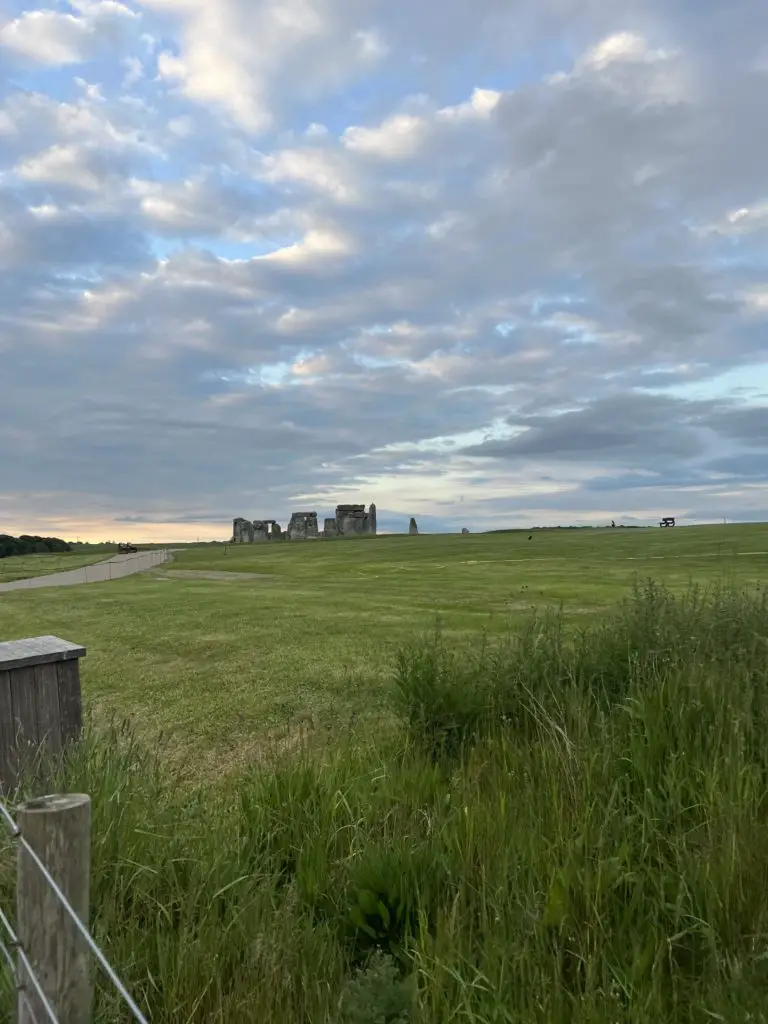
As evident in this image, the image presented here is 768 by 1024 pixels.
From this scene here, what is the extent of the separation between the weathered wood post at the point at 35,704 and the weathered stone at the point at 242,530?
96.5m

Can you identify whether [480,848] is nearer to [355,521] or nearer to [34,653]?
[34,653]

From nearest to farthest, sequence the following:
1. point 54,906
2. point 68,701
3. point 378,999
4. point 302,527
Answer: point 54,906
point 378,999
point 68,701
point 302,527

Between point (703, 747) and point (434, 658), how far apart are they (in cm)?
249

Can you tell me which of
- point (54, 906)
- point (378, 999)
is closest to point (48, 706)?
point (54, 906)

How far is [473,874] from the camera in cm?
370

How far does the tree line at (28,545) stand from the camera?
7363 centimetres

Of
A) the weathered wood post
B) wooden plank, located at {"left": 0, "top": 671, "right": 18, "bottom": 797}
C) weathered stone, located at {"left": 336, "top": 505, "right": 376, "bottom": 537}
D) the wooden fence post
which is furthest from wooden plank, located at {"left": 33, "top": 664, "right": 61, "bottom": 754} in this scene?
weathered stone, located at {"left": 336, "top": 505, "right": 376, "bottom": 537}

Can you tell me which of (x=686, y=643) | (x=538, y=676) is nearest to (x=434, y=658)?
(x=538, y=676)

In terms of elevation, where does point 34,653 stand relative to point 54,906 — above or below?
above

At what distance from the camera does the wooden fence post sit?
2488 millimetres

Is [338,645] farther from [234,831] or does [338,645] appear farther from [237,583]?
[237,583]

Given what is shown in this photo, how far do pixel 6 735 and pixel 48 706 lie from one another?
0.33 metres

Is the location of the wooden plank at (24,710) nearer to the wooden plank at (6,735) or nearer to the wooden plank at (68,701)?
the wooden plank at (6,735)

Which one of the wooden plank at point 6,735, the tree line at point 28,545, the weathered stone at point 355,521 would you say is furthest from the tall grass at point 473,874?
the weathered stone at point 355,521
